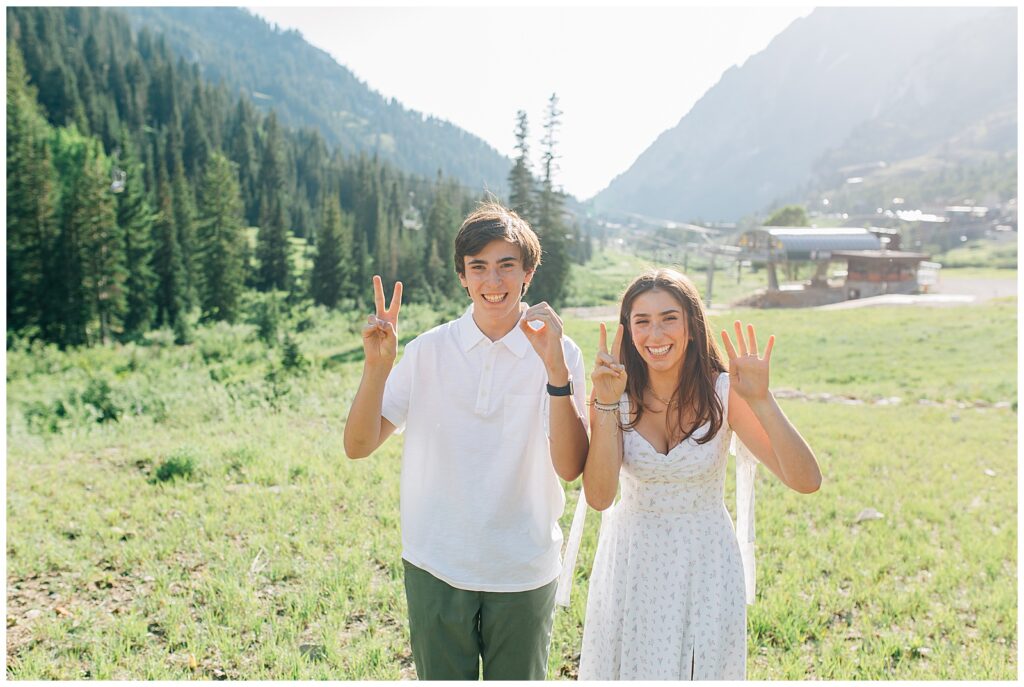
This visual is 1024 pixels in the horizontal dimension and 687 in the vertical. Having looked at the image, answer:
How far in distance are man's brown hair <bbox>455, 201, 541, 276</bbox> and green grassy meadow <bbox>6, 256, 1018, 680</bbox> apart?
910mm

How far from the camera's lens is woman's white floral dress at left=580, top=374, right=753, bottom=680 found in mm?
3053

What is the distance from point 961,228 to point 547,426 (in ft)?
356

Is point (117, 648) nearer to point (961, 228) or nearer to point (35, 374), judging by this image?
point (35, 374)

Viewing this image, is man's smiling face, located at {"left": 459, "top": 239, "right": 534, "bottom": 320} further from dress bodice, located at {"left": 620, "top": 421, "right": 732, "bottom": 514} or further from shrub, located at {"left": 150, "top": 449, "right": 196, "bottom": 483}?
shrub, located at {"left": 150, "top": 449, "right": 196, "bottom": 483}

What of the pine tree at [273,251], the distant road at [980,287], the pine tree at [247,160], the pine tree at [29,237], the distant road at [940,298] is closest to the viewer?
the distant road at [940,298]

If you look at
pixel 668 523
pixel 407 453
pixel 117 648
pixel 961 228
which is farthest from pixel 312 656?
pixel 961 228

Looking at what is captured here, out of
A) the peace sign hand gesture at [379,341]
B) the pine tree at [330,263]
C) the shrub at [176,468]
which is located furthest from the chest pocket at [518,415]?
the pine tree at [330,263]

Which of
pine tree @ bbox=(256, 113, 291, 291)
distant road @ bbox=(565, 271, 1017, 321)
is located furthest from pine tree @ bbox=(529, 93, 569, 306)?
pine tree @ bbox=(256, 113, 291, 291)

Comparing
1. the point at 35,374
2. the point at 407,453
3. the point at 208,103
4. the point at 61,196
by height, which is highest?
the point at 208,103

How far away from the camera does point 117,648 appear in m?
4.89

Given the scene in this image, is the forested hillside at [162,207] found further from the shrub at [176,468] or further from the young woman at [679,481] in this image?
the young woman at [679,481]

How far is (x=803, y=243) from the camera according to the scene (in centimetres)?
5734

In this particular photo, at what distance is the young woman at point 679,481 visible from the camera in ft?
9.97

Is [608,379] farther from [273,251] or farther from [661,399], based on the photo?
[273,251]
